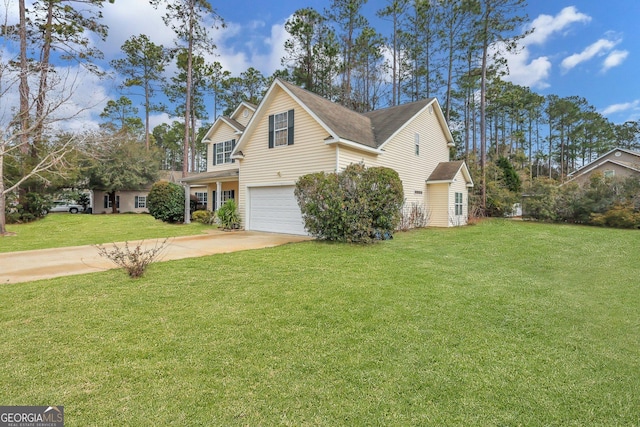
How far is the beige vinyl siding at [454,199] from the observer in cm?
1551

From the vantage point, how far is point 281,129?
13.3 meters

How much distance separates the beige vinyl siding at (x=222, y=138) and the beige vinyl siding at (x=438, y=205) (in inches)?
483

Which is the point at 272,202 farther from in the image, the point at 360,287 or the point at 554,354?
the point at 554,354

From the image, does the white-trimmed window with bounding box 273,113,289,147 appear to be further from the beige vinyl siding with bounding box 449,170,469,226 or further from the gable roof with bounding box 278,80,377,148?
the beige vinyl siding with bounding box 449,170,469,226

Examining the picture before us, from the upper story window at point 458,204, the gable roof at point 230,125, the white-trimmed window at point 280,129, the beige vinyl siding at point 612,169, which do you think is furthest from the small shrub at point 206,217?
the beige vinyl siding at point 612,169

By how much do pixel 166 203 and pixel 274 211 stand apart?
7.97m

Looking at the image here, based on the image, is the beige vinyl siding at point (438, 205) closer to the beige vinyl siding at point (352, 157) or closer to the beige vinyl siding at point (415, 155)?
the beige vinyl siding at point (415, 155)

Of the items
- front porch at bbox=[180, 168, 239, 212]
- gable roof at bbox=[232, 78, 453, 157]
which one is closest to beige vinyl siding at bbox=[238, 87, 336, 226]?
gable roof at bbox=[232, 78, 453, 157]

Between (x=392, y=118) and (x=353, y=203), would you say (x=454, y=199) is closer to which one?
(x=392, y=118)

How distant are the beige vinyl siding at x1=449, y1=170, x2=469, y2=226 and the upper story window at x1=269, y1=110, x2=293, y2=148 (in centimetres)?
889

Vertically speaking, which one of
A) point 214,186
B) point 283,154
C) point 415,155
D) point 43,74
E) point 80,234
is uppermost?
point 43,74

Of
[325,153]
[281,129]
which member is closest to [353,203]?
[325,153]

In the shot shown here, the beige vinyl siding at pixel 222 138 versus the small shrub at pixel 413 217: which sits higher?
the beige vinyl siding at pixel 222 138

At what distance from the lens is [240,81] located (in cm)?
3170
